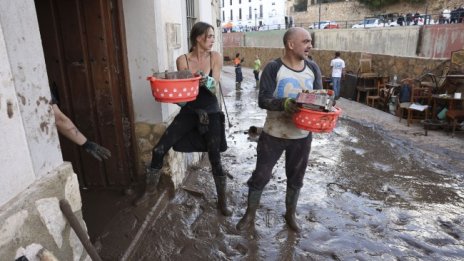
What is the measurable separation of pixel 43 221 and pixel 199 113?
180 centimetres

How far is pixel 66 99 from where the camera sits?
3609mm

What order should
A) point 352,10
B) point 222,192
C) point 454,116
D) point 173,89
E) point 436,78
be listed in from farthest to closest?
point 352,10 → point 436,78 → point 454,116 → point 222,192 → point 173,89

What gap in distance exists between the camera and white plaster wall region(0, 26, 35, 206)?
1.60m

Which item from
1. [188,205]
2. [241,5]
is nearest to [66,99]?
[188,205]

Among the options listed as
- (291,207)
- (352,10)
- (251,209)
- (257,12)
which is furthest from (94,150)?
(257,12)

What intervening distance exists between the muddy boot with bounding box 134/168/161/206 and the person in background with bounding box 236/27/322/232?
101cm

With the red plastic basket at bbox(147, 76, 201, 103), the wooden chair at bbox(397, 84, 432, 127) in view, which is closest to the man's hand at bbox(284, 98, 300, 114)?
the red plastic basket at bbox(147, 76, 201, 103)

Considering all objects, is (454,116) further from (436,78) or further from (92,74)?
(92,74)

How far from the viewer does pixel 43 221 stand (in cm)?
183

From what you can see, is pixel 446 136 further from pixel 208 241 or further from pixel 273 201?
pixel 208 241

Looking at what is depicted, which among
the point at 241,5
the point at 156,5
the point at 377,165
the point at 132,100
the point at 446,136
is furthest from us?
the point at 241,5

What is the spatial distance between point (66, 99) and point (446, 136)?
742 cm

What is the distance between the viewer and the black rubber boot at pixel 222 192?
3.74 meters

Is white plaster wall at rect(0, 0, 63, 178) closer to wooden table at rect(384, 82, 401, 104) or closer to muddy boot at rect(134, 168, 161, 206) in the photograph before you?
muddy boot at rect(134, 168, 161, 206)
